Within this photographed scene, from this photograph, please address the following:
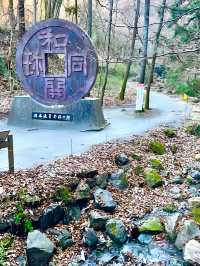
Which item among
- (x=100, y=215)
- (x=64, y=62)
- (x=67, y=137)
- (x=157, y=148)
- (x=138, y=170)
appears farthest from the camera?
(x=64, y=62)

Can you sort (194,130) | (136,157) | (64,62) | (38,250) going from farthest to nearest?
(194,130) < (64,62) < (136,157) < (38,250)

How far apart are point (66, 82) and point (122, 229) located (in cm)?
769

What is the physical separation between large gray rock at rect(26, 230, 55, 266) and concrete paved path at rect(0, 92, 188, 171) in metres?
2.68

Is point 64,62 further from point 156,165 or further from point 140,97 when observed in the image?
point 140,97

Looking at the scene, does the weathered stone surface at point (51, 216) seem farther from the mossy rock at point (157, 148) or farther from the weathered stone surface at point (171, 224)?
the mossy rock at point (157, 148)

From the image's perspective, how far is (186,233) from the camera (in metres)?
7.31

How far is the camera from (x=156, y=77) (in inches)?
1646

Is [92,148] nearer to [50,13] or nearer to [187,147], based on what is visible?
[187,147]

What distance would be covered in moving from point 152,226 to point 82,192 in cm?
175

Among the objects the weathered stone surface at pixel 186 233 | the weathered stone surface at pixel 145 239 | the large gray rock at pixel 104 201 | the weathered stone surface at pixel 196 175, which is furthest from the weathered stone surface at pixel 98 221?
the weathered stone surface at pixel 196 175

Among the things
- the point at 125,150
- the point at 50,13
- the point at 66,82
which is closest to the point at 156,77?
the point at 50,13

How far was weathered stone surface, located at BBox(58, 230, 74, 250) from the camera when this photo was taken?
7.24 meters

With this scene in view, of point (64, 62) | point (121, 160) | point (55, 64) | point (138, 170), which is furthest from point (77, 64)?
point (55, 64)

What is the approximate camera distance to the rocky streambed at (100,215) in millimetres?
7012
